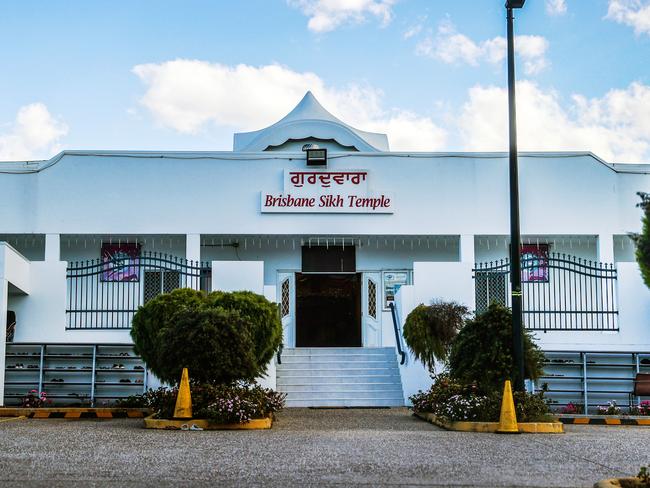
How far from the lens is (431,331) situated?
19109 millimetres

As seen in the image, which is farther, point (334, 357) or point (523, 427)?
point (334, 357)

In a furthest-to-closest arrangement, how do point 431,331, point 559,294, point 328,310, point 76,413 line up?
point 328,310 → point 559,294 → point 431,331 → point 76,413

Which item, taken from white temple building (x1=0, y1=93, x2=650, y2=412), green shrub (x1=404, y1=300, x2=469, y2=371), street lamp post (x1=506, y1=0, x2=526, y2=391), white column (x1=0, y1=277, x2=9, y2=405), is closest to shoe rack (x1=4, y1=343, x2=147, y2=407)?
white temple building (x1=0, y1=93, x2=650, y2=412)

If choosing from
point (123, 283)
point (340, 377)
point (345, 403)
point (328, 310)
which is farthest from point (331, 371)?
point (123, 283)

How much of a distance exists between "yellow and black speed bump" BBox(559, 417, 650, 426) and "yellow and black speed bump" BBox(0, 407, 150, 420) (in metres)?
7.74

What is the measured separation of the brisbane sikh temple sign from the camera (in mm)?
23031

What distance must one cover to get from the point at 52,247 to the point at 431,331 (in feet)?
32.2

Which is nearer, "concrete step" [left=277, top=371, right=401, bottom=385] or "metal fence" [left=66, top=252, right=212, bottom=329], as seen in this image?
"metal fence" [left=66, top=252, right=212, bottom=329]

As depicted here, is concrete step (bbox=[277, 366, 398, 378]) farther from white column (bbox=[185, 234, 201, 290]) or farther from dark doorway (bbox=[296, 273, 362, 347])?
dark doorway (bbox=[296, 273, 362, 347])

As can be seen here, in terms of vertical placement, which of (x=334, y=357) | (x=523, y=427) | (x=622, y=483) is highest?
(x=334, y=357)

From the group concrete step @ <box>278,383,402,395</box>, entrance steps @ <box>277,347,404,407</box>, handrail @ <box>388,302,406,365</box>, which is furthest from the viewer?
handrail @ <box>388,302,406,365</box>

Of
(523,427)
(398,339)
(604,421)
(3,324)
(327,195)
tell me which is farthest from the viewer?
(327,195)

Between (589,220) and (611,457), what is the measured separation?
45.0ft

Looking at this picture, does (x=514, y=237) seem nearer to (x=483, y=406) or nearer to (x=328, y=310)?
(x=483, y=406)
